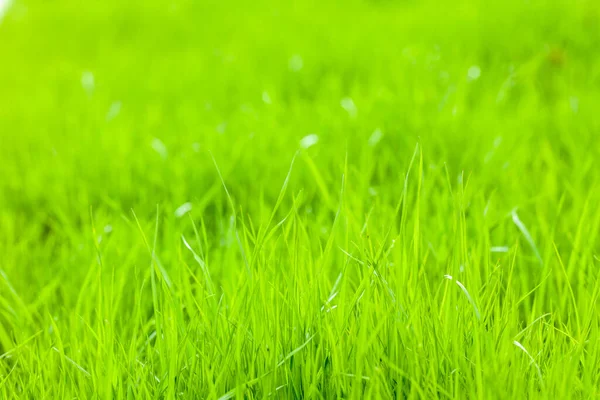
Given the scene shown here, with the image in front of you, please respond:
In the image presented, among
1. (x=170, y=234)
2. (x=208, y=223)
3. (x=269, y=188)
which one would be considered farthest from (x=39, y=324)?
(x=269, y=188)

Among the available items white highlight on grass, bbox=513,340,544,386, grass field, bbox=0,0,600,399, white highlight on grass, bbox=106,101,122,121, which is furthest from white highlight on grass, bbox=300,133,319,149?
white highlight on grass, bbox=513,340,544,386

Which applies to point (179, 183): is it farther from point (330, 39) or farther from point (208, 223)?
point (330, 39)

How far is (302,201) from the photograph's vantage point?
198 centimetres

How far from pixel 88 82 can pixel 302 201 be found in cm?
194

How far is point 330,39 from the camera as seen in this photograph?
11.5 ft

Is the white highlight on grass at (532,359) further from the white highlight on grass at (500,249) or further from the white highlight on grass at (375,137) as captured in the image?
the white highlight on grass at (375,137)

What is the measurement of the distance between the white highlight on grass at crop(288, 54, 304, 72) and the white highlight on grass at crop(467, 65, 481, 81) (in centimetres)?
83

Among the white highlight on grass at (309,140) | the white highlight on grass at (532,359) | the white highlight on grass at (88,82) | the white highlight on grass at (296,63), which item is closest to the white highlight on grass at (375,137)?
the white highlight on grass at (309,140)

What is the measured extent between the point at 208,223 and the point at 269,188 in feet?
0.82

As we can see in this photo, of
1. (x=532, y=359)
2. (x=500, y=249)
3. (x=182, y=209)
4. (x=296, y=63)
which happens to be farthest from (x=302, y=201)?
→ (x=296, y=63)

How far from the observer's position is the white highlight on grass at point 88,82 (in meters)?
3.29

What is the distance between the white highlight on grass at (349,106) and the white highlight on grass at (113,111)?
1048mm

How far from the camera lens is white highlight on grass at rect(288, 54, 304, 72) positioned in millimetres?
3170

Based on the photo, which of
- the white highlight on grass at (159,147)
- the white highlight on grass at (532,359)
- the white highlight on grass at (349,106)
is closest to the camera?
the white highlight on grass at (532,359)
